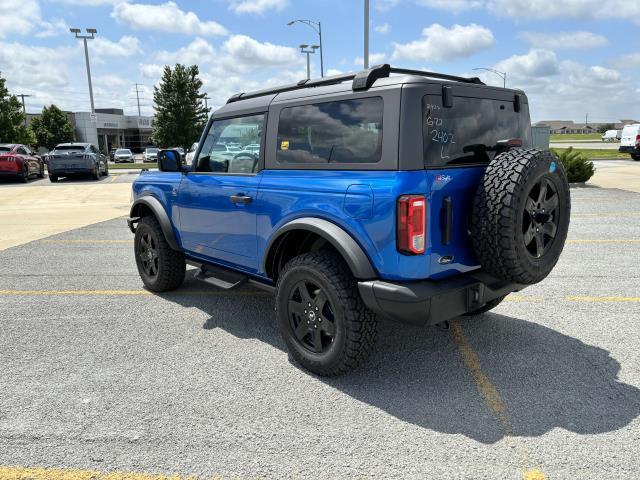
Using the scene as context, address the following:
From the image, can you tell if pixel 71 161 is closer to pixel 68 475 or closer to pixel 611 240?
pixel 611 240

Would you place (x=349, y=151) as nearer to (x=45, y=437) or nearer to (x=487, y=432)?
(x=487, y=432)

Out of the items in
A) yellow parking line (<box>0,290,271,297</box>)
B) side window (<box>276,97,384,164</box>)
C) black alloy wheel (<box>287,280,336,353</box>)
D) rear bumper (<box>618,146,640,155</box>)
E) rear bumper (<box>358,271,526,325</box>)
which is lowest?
yellow parking line (<box>0,290,271,297</box>)

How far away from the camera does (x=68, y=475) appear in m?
2.47

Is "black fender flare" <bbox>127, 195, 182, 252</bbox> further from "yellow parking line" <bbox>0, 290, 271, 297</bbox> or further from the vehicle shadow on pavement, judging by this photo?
the vehicle shadow on pavement

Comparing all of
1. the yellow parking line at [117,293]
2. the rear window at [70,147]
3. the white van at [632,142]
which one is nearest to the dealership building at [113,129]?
the rear window at [70,147]

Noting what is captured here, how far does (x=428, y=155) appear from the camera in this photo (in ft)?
9.93

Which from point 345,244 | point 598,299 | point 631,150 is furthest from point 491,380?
point 631,150

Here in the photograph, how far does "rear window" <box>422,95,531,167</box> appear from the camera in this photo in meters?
3.06

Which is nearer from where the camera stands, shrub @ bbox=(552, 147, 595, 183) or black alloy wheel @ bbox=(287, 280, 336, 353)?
black alloy wheel @ bbox=(287, 280, 336, 353)

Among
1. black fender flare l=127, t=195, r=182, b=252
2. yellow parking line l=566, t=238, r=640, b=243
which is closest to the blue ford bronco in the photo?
black fender flare l=127, t=195, r=182, b=252

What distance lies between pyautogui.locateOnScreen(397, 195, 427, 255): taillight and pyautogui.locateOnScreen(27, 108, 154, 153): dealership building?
71.2 metres

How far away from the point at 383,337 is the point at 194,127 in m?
41.0

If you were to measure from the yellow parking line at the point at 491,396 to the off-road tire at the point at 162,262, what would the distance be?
111 inches

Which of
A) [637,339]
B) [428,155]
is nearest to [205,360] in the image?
[428,155]
